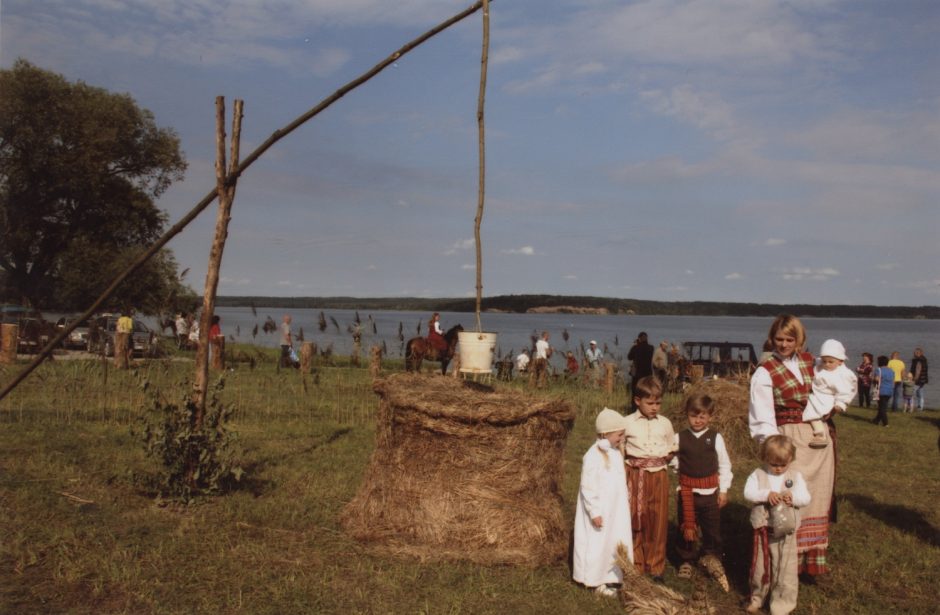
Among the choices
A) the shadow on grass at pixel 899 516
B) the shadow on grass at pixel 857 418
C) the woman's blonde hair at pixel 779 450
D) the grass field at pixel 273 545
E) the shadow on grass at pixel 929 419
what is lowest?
the shadow on grass at pixel 929 419

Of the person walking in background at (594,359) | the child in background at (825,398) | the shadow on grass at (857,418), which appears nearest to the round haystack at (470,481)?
the child in background at (825,398)

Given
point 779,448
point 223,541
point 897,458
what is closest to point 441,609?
point 223,541

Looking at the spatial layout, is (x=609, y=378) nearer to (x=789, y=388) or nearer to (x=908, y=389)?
(x=908, y=389)

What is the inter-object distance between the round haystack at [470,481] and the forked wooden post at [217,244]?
211cm

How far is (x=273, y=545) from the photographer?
6188mm

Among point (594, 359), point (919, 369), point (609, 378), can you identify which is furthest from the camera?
point (594, 359)

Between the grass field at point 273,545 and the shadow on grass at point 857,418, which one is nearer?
the grass field at point 273,545

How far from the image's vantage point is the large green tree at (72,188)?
32438mm

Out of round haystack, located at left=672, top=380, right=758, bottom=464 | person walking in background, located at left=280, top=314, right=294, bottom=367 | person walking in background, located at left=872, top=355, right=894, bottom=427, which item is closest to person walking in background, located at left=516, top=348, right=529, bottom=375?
person walking in background, located at left=280, top=314, right=294, bottom=367

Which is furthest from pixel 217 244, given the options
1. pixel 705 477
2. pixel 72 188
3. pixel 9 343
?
pixel 72 188

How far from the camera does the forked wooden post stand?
7.37 m

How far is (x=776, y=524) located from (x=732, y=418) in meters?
7.44

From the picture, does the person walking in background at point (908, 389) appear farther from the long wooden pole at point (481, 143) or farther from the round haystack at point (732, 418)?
the long wooden pole at point (481, 143)

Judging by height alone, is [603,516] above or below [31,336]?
below
